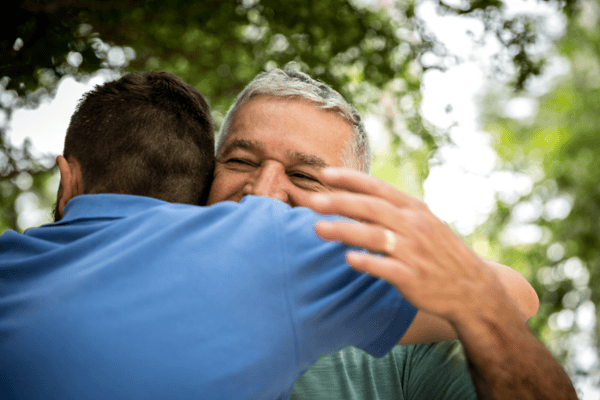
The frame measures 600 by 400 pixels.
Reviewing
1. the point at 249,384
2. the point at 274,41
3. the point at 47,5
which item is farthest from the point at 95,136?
the point at 274,41

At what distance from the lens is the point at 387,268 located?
46.5 inches

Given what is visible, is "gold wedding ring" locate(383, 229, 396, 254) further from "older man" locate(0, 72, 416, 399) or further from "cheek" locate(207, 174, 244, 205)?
"cheek" locate(207, 174, 244, 205)

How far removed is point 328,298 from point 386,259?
25 cm

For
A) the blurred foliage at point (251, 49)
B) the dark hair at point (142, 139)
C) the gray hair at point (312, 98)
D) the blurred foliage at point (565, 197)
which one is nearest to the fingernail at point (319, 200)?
the dark hair at point (142, 139)

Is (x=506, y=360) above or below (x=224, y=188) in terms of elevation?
below

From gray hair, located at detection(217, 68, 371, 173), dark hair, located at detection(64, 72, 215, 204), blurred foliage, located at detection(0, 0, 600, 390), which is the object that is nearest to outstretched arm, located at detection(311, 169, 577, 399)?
dark hair, located at detection(64, 72, 215, 204)

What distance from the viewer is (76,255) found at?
149 centimetres

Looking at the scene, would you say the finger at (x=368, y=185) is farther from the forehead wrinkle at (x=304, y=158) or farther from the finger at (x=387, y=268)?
the forehead wrinkle at (x=304, y=158)

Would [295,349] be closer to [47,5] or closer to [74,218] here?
[74,218]

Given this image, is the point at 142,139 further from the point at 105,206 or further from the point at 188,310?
the point at 188,310

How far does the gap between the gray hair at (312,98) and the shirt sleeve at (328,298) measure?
56.8 inches

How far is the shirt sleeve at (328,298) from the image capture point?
1352mm

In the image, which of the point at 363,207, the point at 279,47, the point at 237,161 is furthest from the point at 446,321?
the point at 279,47

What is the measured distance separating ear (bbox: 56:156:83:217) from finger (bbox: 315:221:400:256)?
1.19 meters
